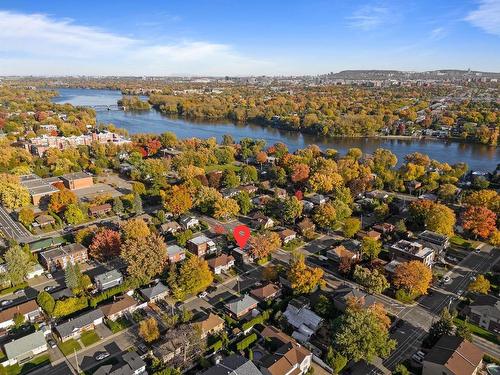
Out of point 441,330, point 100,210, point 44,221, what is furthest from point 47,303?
point 441,330

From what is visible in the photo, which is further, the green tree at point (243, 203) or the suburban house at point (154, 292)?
the green tree at point (243, 203)

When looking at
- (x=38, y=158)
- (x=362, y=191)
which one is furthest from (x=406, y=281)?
(x=38, y=158)

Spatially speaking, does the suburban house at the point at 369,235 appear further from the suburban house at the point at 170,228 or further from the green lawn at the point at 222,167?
the green lawn at the point at 222,167

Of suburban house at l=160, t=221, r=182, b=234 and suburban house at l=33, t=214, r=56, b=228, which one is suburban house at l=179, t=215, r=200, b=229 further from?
suburban house at l=33, t=214, r=56, b=228

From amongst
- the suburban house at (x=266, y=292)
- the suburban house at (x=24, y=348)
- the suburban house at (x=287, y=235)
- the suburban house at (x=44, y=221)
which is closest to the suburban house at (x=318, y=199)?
the suburban house at (x=287, y=235)

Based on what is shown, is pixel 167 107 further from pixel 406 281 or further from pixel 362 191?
pixel 406 281
